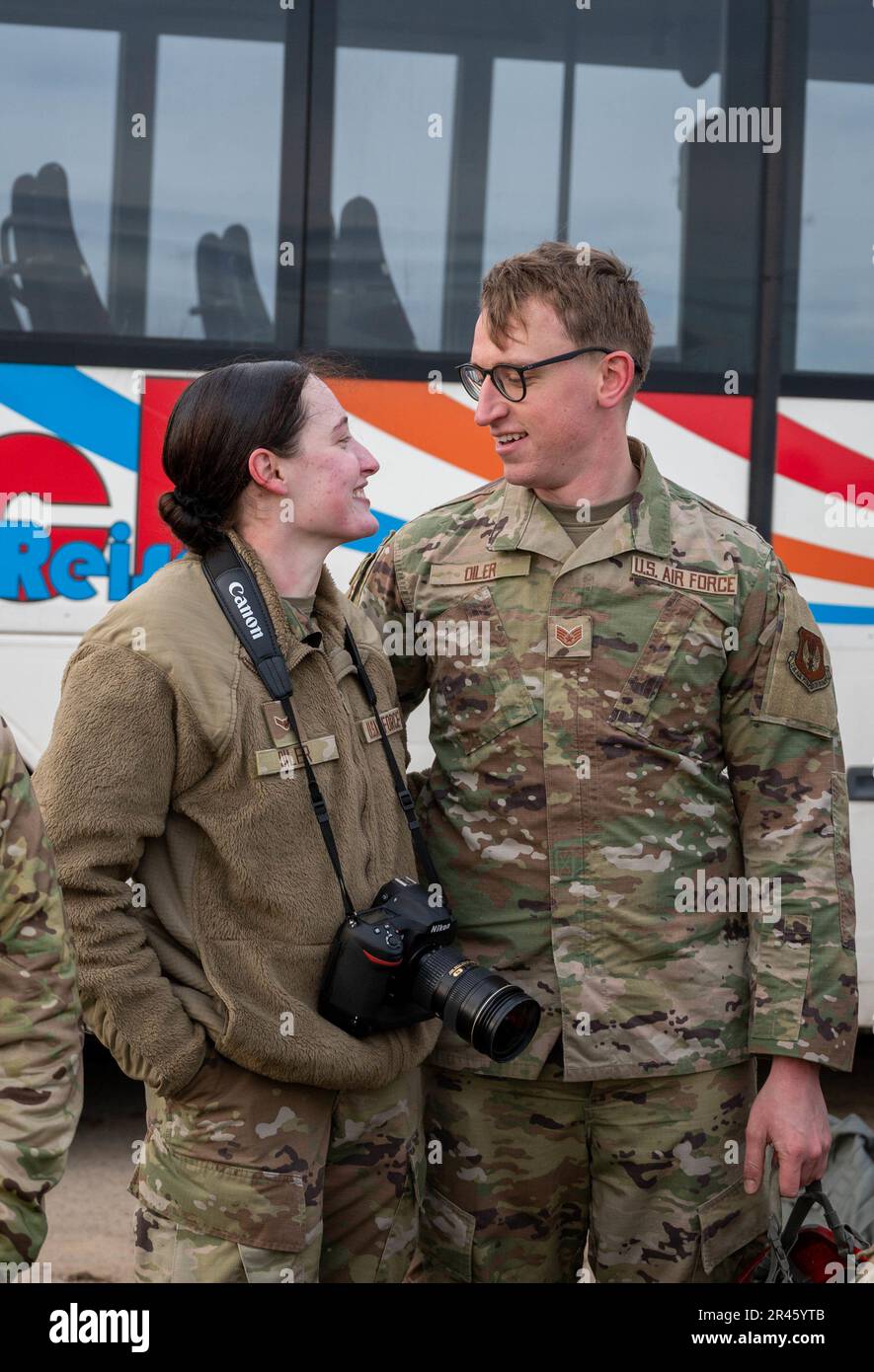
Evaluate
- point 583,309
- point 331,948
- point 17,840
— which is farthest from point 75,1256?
point 583,309

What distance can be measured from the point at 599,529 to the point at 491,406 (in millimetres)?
269

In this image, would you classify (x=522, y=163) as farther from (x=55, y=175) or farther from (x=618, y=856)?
(x=618, y=856)

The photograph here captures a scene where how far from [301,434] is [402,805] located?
Result: 579mm

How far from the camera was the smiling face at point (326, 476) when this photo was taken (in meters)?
2.00

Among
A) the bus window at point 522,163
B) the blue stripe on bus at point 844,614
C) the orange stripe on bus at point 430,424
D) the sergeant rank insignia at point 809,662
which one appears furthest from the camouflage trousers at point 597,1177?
the bus window at point 522,163

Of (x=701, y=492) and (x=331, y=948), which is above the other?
(x=701, y=492)

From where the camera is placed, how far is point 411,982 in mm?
1899

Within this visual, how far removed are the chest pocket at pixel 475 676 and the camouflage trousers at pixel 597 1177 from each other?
0.55 m

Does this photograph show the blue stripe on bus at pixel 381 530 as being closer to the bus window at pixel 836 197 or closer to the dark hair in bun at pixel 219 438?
the bus window at pixel 836 197

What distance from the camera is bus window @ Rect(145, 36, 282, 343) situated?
3562 millimetres

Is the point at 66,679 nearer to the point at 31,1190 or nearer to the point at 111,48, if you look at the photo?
the point at 31,1190

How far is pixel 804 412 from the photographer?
3711 millimetres

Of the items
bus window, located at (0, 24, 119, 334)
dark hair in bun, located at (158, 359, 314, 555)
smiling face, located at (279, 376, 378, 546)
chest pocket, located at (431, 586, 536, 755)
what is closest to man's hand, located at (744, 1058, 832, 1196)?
chest pocket, located at (431, 586, 536, 755)

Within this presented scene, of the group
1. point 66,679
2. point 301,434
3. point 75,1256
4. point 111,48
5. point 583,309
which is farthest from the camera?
point 111,48
